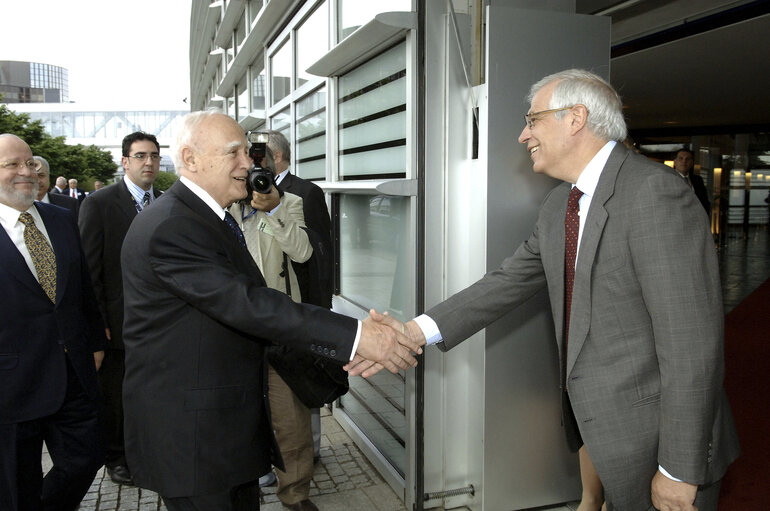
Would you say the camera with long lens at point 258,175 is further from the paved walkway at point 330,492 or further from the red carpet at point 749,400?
the red carpet at point 749,400

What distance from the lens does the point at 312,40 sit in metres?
5.91

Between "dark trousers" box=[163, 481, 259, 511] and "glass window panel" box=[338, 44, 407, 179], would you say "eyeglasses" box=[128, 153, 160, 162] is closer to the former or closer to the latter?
"glass window panel" box=[338, 44, 407, 179]

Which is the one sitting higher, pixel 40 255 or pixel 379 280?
pixel 40 255

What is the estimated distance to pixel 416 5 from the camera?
10.9 ft

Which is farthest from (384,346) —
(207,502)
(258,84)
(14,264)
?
(258,84)

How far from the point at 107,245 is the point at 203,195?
2.05 m

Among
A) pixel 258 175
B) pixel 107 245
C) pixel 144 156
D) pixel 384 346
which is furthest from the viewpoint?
pixel 144 156

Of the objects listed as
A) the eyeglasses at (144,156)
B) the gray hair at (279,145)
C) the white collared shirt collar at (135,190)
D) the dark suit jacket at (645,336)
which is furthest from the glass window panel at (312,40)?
the dark suit jacket at (645,336)

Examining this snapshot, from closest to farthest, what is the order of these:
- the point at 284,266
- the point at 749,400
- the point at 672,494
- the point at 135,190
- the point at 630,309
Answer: the point at 672,494 < the point at 630,309 < the point at 284,266 < the point at 135,190 < the point at 749,400

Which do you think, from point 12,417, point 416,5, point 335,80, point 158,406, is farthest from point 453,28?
point 12,417

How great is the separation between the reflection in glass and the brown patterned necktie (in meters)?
1.84

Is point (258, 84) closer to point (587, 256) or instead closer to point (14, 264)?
point (14, 264)

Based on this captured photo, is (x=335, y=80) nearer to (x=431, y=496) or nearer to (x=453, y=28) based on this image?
(x=453, y=28)

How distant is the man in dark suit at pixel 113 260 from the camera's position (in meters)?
4.02
